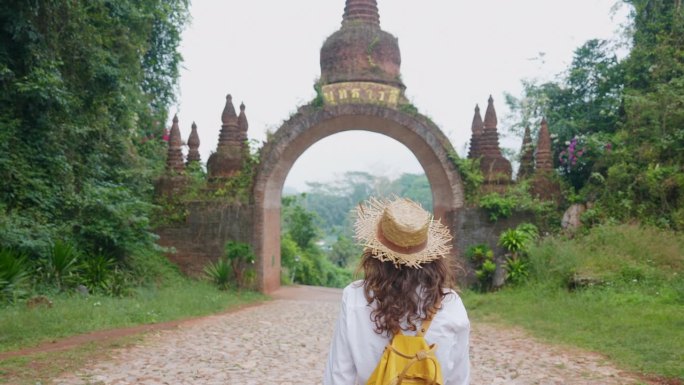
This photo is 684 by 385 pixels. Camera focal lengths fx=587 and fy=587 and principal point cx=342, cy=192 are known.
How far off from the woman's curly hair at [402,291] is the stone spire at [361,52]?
11.2 m

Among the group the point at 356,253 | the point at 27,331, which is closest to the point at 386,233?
the point at 27,331

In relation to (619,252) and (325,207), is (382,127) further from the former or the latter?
(325,207)

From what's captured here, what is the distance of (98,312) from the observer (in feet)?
24.8

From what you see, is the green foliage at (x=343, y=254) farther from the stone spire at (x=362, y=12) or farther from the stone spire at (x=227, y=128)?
the stone spire at (x=362, y=12)

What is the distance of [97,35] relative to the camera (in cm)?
987

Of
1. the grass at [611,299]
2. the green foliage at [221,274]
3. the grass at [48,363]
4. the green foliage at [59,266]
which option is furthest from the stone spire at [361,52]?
the grass at [48,363]

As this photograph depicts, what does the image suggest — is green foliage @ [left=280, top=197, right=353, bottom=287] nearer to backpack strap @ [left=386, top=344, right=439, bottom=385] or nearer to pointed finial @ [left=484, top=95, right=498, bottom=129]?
pointed finial @ [left=484, top=95, right=498, bottom=129]

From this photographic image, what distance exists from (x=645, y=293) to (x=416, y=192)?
130 feet

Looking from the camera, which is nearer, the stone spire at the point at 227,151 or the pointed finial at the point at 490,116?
the pointed finial at the point at 490,116

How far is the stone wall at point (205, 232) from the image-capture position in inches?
508

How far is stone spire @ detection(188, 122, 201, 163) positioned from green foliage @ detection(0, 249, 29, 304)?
6933 mm

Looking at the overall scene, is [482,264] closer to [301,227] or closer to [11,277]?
[11,277]

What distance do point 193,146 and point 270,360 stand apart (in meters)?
9.58

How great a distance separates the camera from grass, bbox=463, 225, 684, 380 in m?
5.74
